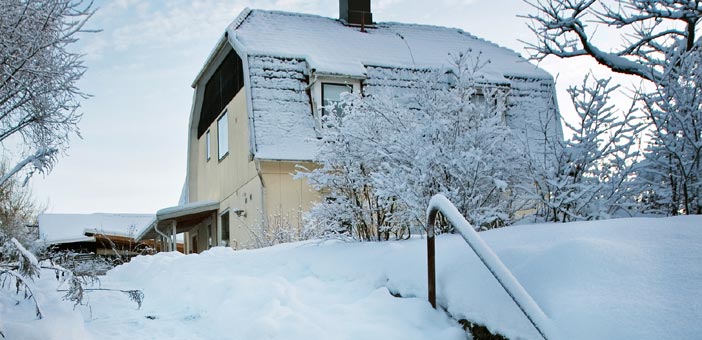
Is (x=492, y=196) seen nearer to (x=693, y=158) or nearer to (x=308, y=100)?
(x=693, y=158)

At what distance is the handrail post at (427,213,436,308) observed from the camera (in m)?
Result: 4.85

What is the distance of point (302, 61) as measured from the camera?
606 inches

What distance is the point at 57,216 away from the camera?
3134cm

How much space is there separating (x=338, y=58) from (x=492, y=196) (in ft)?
30.5

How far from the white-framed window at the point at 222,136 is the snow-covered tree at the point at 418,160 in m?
10.3

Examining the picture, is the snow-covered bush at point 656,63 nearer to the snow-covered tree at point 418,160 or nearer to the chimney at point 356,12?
the snow-covered tree at point 418,160

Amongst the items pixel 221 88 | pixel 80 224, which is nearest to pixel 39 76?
pixel 221 88

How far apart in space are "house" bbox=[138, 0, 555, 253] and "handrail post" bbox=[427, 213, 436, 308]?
6.67m

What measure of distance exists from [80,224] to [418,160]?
27070mm

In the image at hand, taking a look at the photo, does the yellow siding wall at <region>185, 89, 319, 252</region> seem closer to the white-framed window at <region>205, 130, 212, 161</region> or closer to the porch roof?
the white-framed window at <region>205, 130, 212, 161</region>

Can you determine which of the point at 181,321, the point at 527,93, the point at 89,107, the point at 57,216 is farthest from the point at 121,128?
the point at 57,216

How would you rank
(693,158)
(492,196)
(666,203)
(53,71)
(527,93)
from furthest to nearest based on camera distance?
1. (527,93)
2. (492,196)
3. (666,203)
4. (693,158)
5. (53,71)

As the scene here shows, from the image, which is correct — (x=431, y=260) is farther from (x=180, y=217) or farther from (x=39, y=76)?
(x=180, y=217)

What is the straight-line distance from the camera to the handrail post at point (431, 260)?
4.85 metres
